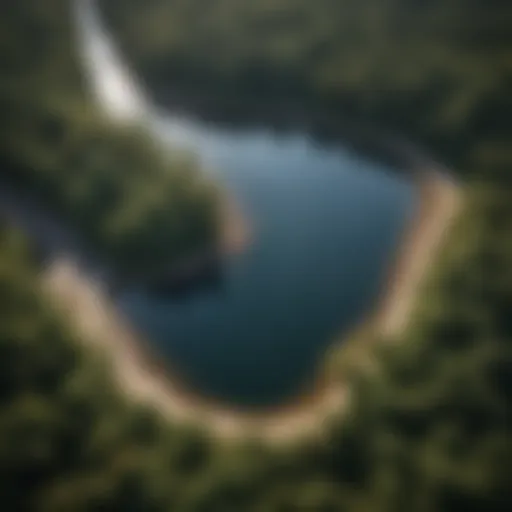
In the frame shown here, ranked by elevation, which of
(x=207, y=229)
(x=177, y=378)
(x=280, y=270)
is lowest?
(x=177, y=378)

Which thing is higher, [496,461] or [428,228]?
[428,228]

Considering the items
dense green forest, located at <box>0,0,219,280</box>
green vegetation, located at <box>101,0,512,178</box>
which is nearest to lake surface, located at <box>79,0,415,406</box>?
dense green forest, located at <box>0,0,219,280</box>

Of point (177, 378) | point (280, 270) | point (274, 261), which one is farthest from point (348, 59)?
point (177, 378)

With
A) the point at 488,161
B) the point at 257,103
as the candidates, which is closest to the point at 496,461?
the point at 488,161

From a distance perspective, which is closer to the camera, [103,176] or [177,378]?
[177,378]

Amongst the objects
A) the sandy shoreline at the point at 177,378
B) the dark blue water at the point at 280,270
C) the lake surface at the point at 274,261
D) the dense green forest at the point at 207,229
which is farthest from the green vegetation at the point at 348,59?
the sandy shoreline at the point at 177,378

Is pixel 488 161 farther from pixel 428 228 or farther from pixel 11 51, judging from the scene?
pixel 11 51

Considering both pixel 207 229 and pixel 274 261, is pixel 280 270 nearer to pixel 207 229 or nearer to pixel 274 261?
pixel 274 261
